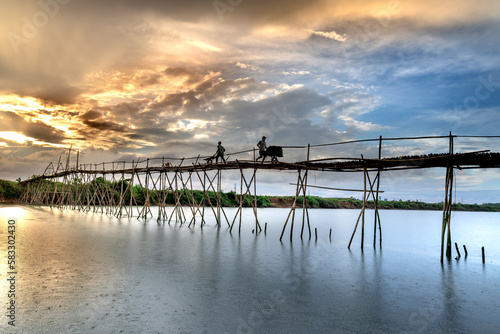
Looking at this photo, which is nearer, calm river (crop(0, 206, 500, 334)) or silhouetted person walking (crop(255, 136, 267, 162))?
calm river (crop(0, 206, 500, 334))

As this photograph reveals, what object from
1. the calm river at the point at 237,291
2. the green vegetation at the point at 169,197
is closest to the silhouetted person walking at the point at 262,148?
the calm river at the point at 237,291

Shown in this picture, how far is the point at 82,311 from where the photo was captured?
19.0 feet

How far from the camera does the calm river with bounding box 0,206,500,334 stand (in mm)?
5512

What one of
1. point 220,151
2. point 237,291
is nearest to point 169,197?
point 220,151

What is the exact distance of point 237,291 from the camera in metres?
7.27

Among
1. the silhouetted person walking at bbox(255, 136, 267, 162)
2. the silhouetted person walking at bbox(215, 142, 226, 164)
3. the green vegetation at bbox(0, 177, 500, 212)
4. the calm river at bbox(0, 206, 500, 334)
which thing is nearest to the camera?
the calm river at bbox(0, 206, 500, 334)

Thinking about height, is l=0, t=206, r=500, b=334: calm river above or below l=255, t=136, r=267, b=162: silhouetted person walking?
below

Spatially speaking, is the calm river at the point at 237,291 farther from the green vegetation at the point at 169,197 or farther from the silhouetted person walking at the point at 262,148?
the green vegetation at the point at 169,197

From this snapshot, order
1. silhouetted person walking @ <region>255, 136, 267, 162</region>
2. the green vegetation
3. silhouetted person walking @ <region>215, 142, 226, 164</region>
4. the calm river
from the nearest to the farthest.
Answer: the calm river
silhouetted person walking @ <region>255, 136, 267, 162</region>
silhouetted person walking @ <region>215, 142, 226, 164</region>
the green vegetation

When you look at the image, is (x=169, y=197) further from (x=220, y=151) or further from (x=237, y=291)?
(x=237, y=291)

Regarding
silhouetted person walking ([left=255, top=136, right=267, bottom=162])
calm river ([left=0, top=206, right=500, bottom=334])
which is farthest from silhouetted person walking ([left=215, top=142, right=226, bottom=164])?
calm river ([left=0, top=206, right=500, bottom=334])

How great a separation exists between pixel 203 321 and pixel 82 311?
2284 millimetres

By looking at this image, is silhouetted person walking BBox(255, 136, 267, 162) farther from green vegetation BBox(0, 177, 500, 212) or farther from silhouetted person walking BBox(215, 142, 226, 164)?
green vegetation BBox(0, 177, 500, 212)

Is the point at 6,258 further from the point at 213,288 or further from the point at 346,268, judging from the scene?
the point at 346,268
